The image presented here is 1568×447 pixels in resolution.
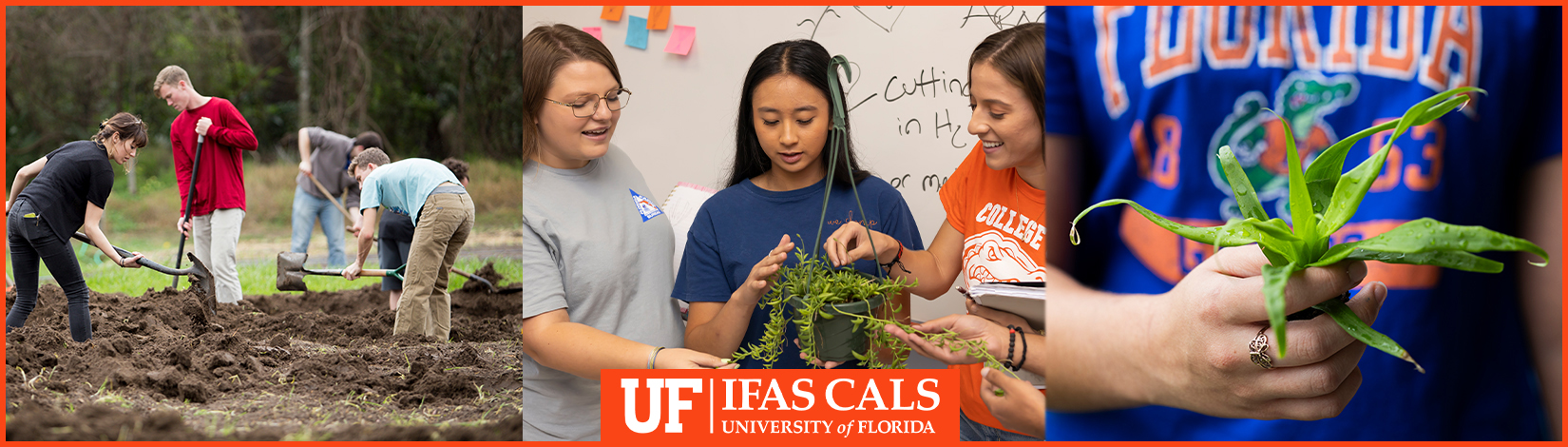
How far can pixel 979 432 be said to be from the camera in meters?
1.74

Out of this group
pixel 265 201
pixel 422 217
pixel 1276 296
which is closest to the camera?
pixel 1276 296

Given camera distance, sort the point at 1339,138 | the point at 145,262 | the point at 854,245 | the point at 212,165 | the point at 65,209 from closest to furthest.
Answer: the point at 1339,138 < the point at 854,245 < the point at 65,209 < the point at 145,262 < the point at 212,165

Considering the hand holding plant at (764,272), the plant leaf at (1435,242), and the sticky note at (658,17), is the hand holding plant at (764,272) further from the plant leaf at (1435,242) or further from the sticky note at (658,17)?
the plant leaf at (1435,242)

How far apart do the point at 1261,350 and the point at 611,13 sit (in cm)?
133

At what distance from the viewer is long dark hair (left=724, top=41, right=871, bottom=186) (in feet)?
5.50

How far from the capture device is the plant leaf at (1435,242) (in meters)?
1.02

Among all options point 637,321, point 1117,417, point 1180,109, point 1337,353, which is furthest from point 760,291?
point 1337,353

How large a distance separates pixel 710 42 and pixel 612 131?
27cm

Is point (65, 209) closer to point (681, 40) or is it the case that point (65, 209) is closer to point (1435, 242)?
point (681, 40)

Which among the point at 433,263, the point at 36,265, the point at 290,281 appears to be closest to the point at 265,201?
the point at 290,281

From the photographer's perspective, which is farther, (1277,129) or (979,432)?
(979,432)

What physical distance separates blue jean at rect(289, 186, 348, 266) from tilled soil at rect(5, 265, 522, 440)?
0.48m

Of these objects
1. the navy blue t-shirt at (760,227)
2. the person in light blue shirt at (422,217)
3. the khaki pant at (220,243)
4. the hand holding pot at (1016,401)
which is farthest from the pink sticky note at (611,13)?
the khaki pant at (220,243)

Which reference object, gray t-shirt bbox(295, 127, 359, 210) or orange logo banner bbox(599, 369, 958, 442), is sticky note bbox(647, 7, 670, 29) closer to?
orange logo banner bbox(599, 369, 958, 442)
